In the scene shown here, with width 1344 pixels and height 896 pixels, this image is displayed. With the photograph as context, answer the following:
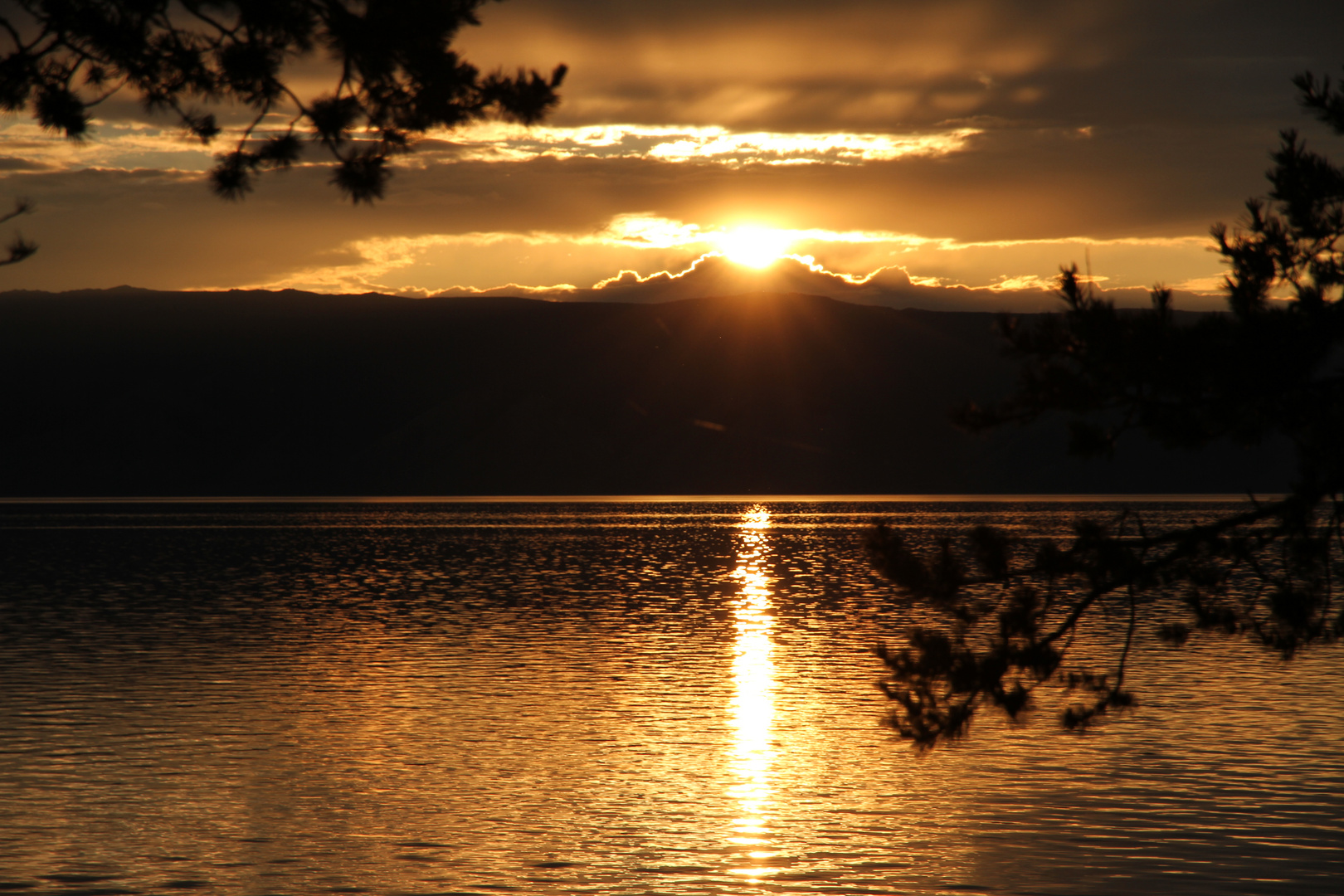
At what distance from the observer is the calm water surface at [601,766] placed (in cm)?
1350

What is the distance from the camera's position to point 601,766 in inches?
715

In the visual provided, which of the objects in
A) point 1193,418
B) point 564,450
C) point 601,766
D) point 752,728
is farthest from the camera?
point 564,450

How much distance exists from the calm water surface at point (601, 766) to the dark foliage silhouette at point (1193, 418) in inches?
95.0

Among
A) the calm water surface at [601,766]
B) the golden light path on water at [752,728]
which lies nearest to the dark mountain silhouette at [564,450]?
the golden light path on water at [752,728]

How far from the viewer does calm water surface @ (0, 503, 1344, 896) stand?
13.5 metres

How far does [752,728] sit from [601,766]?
3.50m

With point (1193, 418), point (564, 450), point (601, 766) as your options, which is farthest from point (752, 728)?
point (564, 450)

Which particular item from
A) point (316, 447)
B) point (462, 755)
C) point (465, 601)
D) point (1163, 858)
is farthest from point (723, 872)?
point (316, 447)

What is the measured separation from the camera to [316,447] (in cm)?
18962

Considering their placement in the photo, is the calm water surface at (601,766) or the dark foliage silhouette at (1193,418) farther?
the calm water surface at (601,766)

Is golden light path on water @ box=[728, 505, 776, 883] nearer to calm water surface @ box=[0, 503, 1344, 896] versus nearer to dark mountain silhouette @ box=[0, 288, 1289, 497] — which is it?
calm water surface @ box=[0, 503, 1344, 896]

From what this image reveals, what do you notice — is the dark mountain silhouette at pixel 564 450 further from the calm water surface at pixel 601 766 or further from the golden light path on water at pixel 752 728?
the calm water surface at pixel 601 766

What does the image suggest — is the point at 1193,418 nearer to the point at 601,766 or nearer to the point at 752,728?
the point at 601,766

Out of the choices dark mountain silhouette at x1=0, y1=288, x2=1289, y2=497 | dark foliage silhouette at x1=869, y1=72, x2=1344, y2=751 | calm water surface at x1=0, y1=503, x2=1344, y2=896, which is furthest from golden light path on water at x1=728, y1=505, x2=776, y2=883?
dark mountain silhouette at x1=0, y1=288, x2=1289, y2=497
